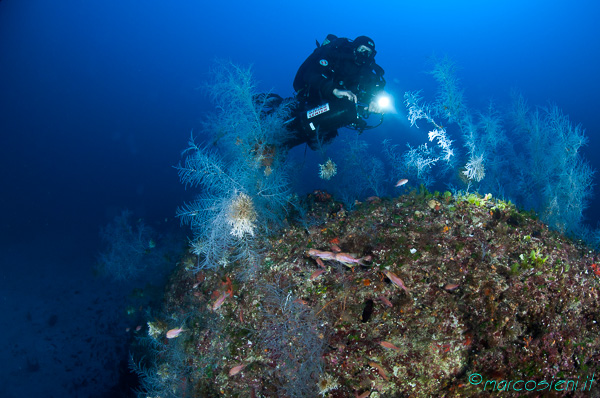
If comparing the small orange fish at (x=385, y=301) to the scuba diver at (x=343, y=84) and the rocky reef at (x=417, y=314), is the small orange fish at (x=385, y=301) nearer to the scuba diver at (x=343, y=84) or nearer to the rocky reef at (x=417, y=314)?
the rocky reef at (x=417, y=314)

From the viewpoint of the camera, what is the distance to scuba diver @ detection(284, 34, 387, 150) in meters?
5.92

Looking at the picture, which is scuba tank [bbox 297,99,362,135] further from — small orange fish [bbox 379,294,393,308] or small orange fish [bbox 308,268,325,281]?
small orange fish [bbox 379,294,393,308]

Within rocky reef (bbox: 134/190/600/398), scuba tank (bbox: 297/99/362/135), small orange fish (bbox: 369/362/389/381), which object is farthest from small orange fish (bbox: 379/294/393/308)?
scuba tank (bbox: 297/99/362/135)

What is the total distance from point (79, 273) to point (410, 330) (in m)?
17.3

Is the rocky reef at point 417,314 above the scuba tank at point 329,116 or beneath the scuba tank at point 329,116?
beneath

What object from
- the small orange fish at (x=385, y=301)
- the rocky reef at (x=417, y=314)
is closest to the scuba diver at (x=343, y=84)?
the rocky reef at (x=417, y=314)

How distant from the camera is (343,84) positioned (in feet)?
19.9

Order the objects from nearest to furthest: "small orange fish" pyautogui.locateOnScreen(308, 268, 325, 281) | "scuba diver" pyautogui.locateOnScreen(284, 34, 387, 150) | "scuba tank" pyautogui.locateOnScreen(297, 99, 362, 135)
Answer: "small orange fish" pyautogui.locateOnScreen(308, 268, 325, 281) → "scuba diver" pyautogui.locateOnScreen(284, 34, 387, 150) → "scuba tank" pyautogui.locateOnScreen(297, 99, 362, 135)

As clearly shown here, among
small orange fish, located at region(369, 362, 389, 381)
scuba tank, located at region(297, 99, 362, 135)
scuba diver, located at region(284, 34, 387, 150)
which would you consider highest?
scuba diver, located at region(284, 34, 387, 150)

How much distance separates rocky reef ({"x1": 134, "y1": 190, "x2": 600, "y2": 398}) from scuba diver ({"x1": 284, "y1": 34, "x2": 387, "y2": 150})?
272cm

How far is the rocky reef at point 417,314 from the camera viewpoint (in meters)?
3.19

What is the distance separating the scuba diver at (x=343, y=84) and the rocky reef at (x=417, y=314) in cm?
272

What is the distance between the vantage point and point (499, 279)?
3.33 metres

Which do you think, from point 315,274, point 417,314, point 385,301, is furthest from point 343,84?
point 417,314
